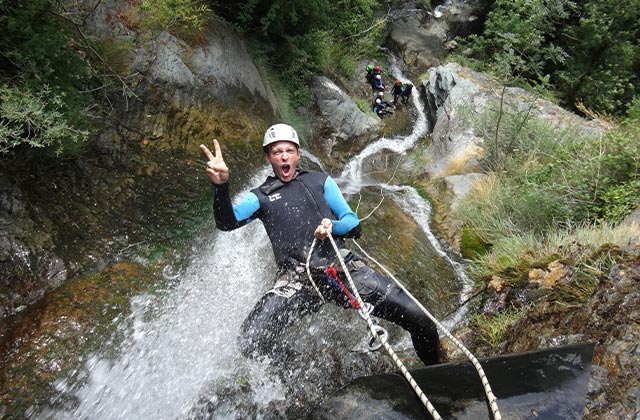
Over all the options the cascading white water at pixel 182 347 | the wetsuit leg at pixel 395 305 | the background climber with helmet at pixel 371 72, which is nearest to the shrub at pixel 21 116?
the cascading white water at pixel 182 347

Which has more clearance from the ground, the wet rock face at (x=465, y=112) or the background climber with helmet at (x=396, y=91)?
the background climber with helmet at (x=396, y=91)

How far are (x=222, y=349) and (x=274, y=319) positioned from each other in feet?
3.71

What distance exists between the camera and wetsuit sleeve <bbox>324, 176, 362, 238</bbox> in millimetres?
3459

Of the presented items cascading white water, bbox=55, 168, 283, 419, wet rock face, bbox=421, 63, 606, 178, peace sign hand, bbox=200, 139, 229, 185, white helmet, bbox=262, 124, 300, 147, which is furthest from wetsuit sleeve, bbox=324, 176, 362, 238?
wet rock face, bbox=421, 63, 606, 178

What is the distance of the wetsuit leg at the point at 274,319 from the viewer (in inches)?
122

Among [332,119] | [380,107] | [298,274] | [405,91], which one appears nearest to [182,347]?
[298,274]

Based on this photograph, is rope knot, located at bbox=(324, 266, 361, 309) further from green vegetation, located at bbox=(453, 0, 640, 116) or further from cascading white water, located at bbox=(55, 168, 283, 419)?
green vegetation, located at bbox=(453, 0, 640, 116)

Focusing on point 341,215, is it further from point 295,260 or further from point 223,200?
point 223,200

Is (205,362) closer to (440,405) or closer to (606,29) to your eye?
(440,405)

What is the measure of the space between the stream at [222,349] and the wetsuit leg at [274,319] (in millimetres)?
257

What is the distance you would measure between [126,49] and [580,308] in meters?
6.61

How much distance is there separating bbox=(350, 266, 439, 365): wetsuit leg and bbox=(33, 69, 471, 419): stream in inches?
23.0

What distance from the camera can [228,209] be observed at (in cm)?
316

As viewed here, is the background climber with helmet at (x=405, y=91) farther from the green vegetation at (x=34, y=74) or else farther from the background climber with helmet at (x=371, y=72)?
the green vegetation at (x=34, y=74)
